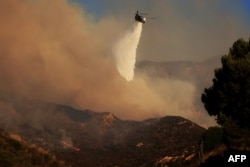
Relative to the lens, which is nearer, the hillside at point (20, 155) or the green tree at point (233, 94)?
the hillside at point (20, 155)

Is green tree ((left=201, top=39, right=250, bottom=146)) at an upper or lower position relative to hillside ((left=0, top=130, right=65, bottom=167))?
upper

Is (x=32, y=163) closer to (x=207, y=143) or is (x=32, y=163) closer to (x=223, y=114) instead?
(x=223, y=114)

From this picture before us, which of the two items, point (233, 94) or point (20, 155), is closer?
point (20, 155)

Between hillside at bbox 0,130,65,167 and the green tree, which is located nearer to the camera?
hillside at bbox 0,130,65,167

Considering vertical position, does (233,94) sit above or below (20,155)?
above

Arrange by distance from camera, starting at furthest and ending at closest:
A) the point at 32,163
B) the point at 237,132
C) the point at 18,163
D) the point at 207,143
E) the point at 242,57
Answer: the point at 207,143, the point at 242,57, the point at 237,132, the point at 32,163, the point at 18,163

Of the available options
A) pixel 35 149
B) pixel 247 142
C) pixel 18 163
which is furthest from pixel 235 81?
pixel 18 163

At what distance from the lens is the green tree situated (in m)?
53.5

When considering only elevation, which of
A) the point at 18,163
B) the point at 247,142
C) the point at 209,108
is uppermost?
the point at 209,108

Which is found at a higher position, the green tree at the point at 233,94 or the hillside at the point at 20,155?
the green tree at the point at 233,94

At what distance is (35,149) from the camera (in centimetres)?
3878

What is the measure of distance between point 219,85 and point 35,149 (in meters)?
27.4

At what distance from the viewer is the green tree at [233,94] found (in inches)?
2108

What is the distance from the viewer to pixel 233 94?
54219 millimetres
